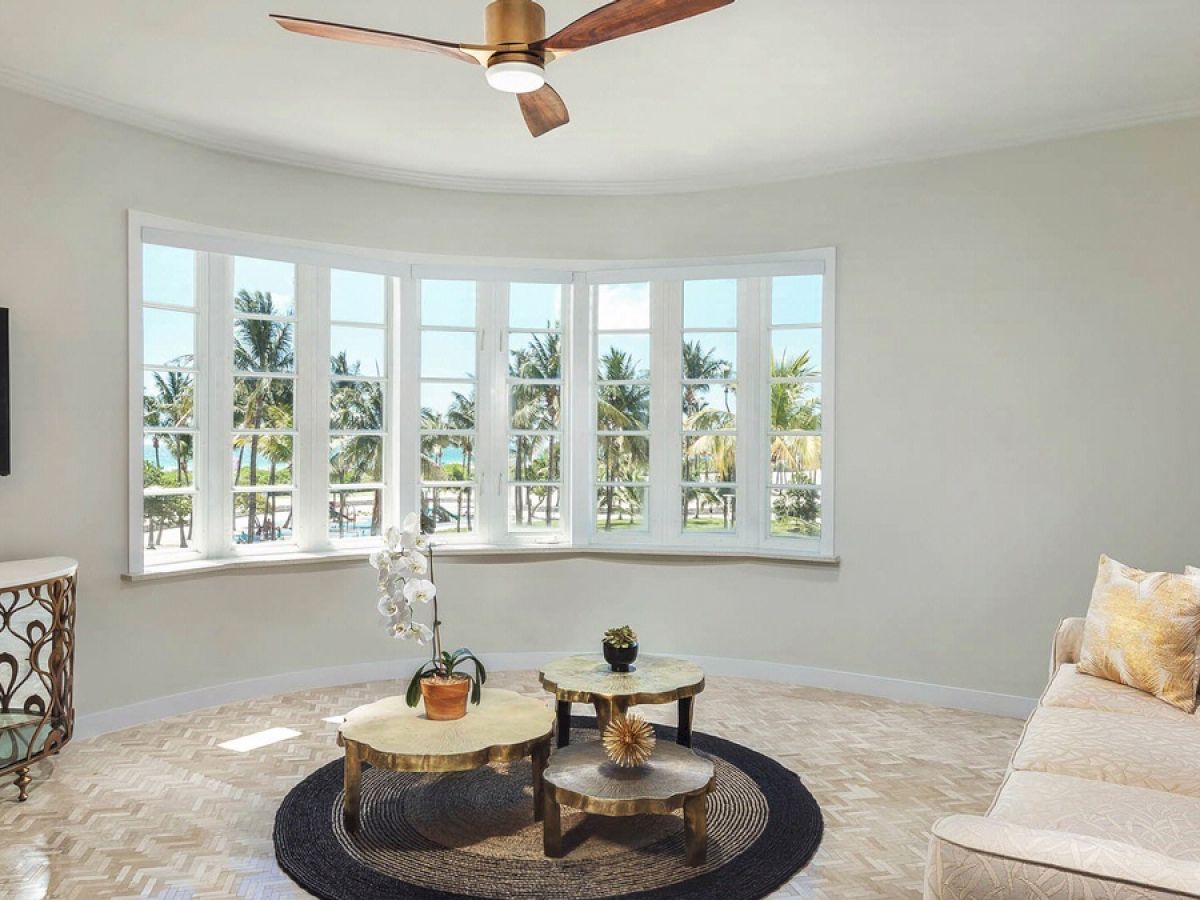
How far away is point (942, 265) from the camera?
455 cm

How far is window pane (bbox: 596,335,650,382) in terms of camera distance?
5.29m

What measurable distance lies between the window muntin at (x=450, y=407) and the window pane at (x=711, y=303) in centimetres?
121

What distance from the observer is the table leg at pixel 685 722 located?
364 centimetres

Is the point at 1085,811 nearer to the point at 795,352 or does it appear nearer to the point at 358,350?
the point at 795,352

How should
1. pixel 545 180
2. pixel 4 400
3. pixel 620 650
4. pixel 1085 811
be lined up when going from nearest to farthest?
pixel 1085 811
pixel 620 650
pixel 4 400
pixel 545 180

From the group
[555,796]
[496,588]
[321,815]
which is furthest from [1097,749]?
[496,588]

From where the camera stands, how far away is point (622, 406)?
532 cm

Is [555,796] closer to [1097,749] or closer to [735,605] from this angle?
[1097,749]

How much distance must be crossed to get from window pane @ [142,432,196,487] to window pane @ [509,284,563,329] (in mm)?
1866

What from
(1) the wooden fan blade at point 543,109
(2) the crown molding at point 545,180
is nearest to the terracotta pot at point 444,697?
(1) the wooden fan blade at point 543,109

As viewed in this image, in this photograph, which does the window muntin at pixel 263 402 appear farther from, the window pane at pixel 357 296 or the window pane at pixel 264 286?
the window pane at pixel 357 296

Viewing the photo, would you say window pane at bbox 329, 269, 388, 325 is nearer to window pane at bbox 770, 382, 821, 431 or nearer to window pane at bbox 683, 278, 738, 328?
window pane at bbox 683, 278, 738, 328

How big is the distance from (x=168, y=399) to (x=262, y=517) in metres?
0.77

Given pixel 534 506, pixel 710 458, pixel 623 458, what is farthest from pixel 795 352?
pixel 534 506
